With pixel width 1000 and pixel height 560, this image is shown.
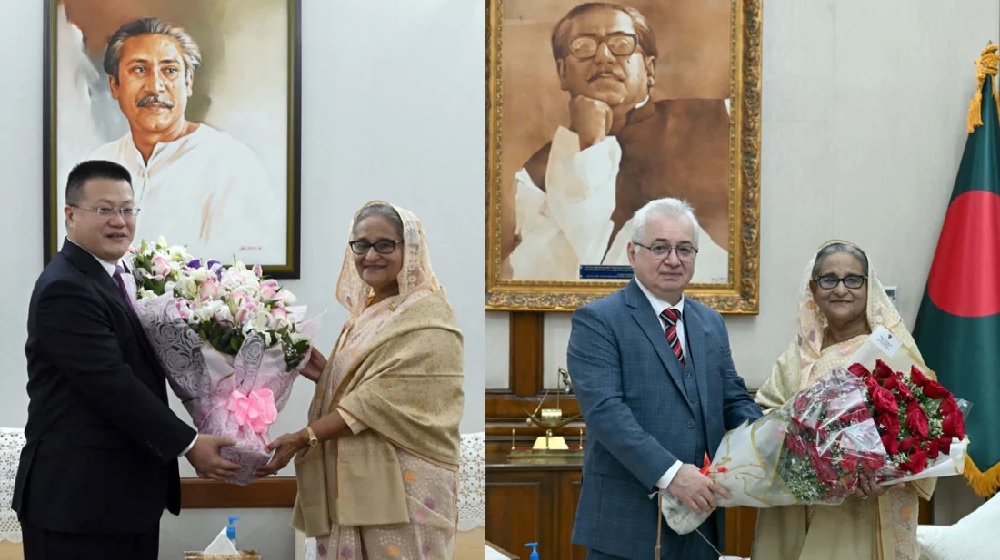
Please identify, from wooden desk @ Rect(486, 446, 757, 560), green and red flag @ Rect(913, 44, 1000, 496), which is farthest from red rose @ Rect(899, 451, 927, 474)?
green and red flag @ Rect(913, 44, 1000, 496)

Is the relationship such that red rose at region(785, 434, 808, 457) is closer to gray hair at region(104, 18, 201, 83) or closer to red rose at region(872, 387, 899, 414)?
red rose at region(872, 387, 899, 414)

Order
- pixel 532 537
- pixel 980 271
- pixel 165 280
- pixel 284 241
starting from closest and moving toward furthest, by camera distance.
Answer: pixel 165 280 → pixel 284 241 → pixel 532 537 → pixel 980 271

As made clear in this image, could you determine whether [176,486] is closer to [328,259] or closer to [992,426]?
[328,259]

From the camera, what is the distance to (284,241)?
4.23 meters

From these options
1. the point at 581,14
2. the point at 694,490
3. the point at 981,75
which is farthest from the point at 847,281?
the point at 981,75

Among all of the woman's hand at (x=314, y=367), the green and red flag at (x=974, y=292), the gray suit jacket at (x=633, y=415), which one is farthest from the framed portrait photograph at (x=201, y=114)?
the green and red flag at (x=974, y=292)

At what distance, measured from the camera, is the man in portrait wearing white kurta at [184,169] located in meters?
4.22

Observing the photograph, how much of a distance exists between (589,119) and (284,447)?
3.33m

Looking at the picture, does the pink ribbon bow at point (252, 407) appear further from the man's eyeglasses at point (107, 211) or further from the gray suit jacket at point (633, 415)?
the gray suit jacket at point (633, 415)

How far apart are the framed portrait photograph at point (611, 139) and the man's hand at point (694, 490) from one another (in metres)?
3.01

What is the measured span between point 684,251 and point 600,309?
0.29 meters

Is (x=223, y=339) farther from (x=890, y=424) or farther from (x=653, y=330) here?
(x=890, y=424)

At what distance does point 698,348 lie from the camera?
10.8ft

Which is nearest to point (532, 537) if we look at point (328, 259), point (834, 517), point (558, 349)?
point (558, 349)
